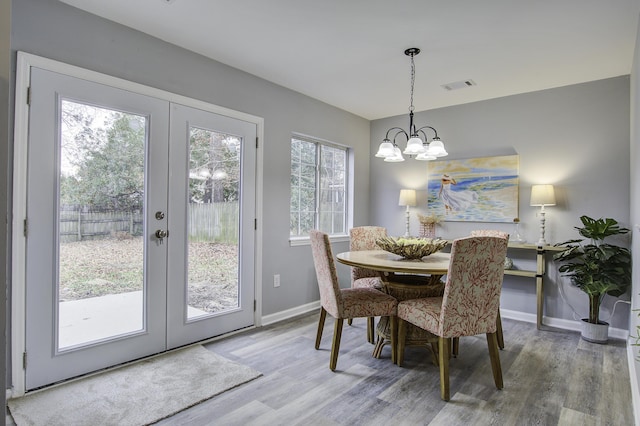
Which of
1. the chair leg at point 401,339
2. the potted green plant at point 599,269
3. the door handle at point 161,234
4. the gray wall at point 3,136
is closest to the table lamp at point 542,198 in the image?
the potted green plant at point 599,269

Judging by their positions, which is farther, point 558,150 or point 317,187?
point 317,187

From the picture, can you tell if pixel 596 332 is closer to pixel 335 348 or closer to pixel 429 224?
pixel 429 224

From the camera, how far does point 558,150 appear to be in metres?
3.68

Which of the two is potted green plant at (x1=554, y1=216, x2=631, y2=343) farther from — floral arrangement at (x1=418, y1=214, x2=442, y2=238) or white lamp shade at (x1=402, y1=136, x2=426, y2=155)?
white lamp shade at (x1=402, y1=136, x2=426, y2=155)

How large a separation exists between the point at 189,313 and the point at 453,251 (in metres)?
2.15

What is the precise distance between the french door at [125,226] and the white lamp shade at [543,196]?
9.31ft

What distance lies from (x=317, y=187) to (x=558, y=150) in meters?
2.61

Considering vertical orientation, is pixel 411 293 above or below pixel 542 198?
below

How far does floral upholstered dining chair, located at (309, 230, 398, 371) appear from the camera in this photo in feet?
8.32

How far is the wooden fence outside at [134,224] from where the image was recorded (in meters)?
2.31

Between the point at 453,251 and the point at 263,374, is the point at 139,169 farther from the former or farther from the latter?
the point at 453,251

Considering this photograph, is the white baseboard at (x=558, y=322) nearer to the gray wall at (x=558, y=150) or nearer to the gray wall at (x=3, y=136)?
the gray wall at (x=558, y=150)

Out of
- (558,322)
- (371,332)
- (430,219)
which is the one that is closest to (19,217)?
(371,332)

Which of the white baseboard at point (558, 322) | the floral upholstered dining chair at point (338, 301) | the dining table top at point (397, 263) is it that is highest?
the dining table top at point (397, 263)
